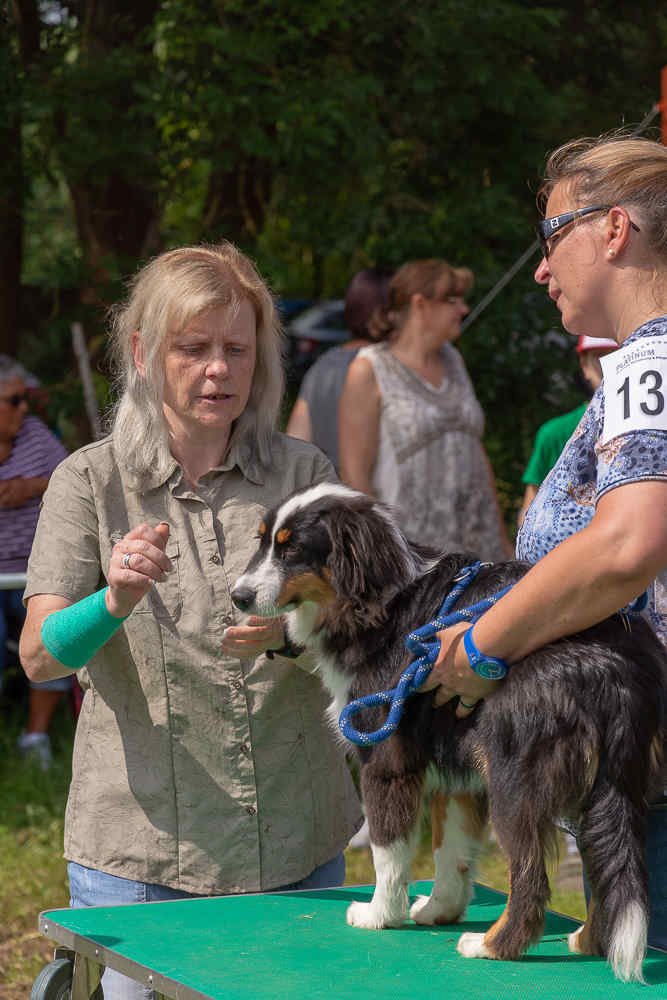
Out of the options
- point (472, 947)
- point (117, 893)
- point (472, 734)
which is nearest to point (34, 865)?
→ point (117, 893)

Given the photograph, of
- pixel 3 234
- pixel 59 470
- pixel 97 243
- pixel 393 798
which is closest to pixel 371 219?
pixel 97 243

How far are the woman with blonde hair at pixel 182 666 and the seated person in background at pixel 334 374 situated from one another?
132 inches

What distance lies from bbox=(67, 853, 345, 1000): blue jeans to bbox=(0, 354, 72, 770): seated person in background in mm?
3920

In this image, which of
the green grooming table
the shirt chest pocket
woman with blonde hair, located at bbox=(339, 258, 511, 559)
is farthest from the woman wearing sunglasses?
woman with blonde hair, located at bbox=(339, 258, 511, 559)

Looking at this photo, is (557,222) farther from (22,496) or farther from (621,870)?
(22,496)

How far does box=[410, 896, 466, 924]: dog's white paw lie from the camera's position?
259 centimetres

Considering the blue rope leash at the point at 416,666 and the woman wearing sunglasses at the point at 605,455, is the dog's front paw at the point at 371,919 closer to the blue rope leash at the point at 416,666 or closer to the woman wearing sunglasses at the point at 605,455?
the blue rope leash at the point at 416,666

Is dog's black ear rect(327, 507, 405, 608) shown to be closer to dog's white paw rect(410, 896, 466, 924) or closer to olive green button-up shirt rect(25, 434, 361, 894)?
olive green button-up shirt rect(25, 434, 361, 894)

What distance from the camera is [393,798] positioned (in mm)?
2438

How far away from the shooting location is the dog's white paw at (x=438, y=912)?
8.51 ft

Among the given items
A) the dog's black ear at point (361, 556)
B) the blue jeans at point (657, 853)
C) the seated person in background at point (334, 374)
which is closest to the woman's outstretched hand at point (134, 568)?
the dog's black ear at point (361, 556)

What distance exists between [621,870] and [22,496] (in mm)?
5147

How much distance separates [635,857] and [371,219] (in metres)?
6.16

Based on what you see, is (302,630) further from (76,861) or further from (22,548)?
(22,548)
